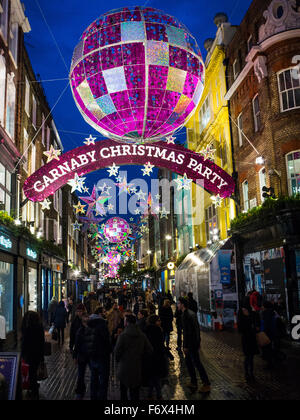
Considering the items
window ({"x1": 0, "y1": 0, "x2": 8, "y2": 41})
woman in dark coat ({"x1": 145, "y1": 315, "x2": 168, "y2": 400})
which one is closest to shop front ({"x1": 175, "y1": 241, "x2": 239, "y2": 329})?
woman in dark coat ({"x1": 145, "y1": 315, "x2": 168, "y2": 400})

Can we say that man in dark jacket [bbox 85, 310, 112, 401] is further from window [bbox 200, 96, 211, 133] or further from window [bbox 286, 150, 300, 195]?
window [bbox 200, 96, 211, 133]

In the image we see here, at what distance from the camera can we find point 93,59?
8.05 meters

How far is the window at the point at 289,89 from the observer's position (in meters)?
16.8

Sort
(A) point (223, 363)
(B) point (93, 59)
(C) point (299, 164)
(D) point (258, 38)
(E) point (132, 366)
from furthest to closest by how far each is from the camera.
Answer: (D) point (258, 38) → (C) point (299, 164) → (A) point (223, 363) → (B) point (93, 59) → (E) point (132, 366)

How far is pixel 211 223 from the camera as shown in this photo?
89.2ft

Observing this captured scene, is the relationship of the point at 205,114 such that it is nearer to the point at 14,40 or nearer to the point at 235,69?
the point at 235,69

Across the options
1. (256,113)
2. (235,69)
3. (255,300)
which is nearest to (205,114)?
(235,69)

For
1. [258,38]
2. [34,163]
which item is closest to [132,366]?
[258,38]

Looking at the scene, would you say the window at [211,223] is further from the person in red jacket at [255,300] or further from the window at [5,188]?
the window at [5,188]

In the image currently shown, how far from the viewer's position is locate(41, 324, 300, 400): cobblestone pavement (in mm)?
8094

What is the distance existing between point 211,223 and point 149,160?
9.91 meters

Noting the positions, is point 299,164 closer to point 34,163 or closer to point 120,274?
point 34,163

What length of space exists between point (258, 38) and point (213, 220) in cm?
1139

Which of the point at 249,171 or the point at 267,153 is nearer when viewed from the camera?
the point at 267,153
